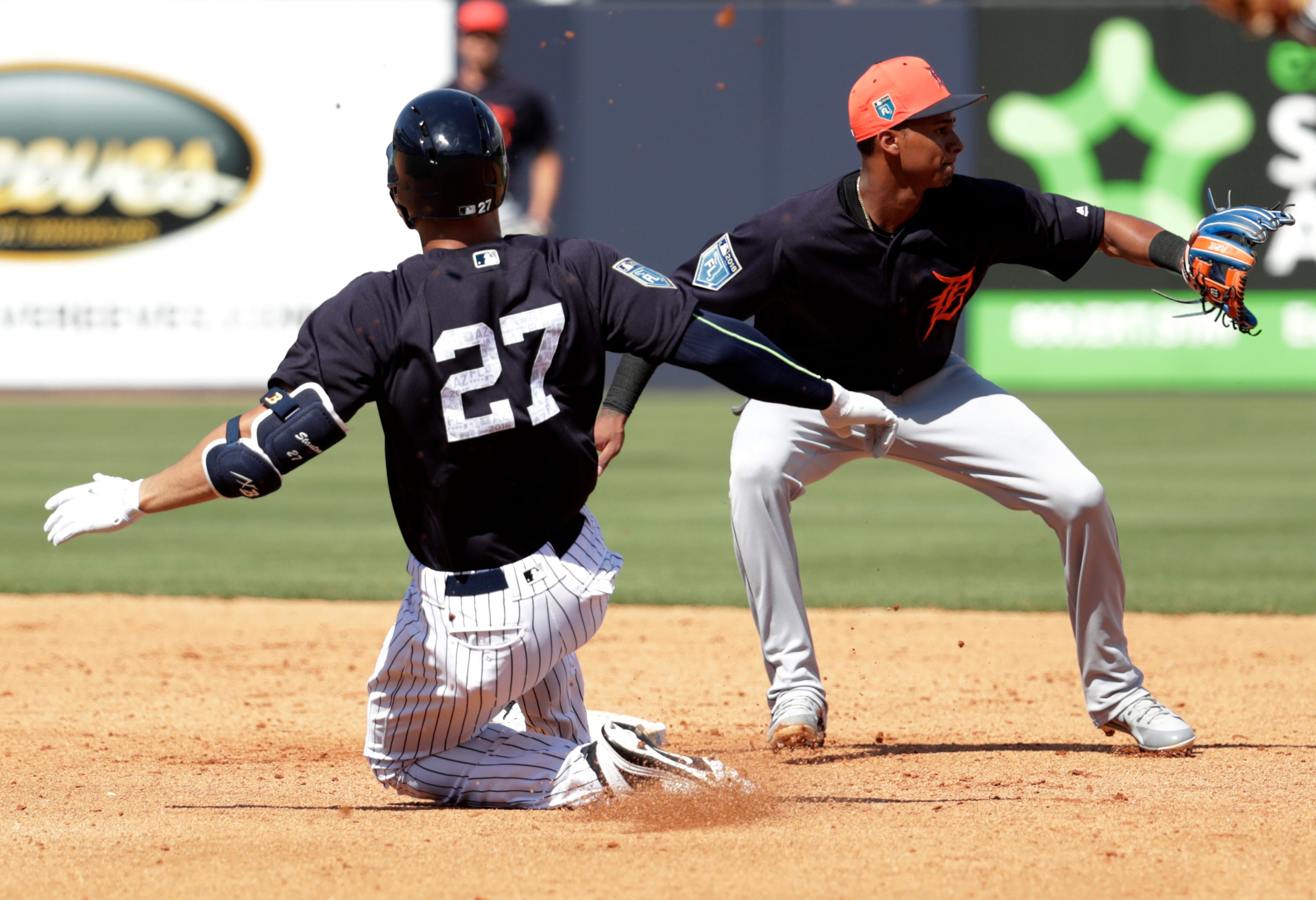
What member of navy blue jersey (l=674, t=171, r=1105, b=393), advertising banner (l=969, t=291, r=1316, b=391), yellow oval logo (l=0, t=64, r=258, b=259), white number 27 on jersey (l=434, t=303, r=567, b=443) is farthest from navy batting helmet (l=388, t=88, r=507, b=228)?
yellow oval logo (l=0, t=64, r=258, b=259)

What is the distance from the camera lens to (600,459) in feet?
13.2

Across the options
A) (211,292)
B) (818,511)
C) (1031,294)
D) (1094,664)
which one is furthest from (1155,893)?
(211,292)

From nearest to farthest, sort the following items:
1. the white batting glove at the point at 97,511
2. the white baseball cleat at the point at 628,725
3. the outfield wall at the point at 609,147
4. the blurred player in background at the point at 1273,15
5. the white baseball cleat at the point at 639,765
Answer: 1. the blurred player in background at the point at 1273,15
2. the white batting glove at the point at 97,511
3. the white baseball cleat at the point at 639,765
4. the white baseball cleat at the point at 628,725
5. the outfield wall at the point at 609,147

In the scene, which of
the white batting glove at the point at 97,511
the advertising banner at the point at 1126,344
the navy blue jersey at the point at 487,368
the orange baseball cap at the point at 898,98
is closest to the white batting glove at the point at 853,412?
the navy blue jersey at the point at 487,368

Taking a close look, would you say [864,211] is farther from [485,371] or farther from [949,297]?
[485,371]

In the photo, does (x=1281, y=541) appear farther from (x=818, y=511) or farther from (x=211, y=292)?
(x=211, y=292)

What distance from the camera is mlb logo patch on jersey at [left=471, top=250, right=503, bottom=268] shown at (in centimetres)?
339

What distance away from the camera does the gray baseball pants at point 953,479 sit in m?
4.36

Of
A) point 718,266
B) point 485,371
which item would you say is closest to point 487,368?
point 485,371

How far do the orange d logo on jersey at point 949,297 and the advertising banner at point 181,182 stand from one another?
40.5 ft

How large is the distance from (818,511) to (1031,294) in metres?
6.95

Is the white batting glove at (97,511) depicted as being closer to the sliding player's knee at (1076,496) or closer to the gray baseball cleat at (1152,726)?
the sliding player's knee at (1076,496)

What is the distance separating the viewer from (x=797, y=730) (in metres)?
4.38

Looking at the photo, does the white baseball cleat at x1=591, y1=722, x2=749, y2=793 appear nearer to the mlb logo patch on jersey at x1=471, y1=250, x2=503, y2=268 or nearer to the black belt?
the black belt
